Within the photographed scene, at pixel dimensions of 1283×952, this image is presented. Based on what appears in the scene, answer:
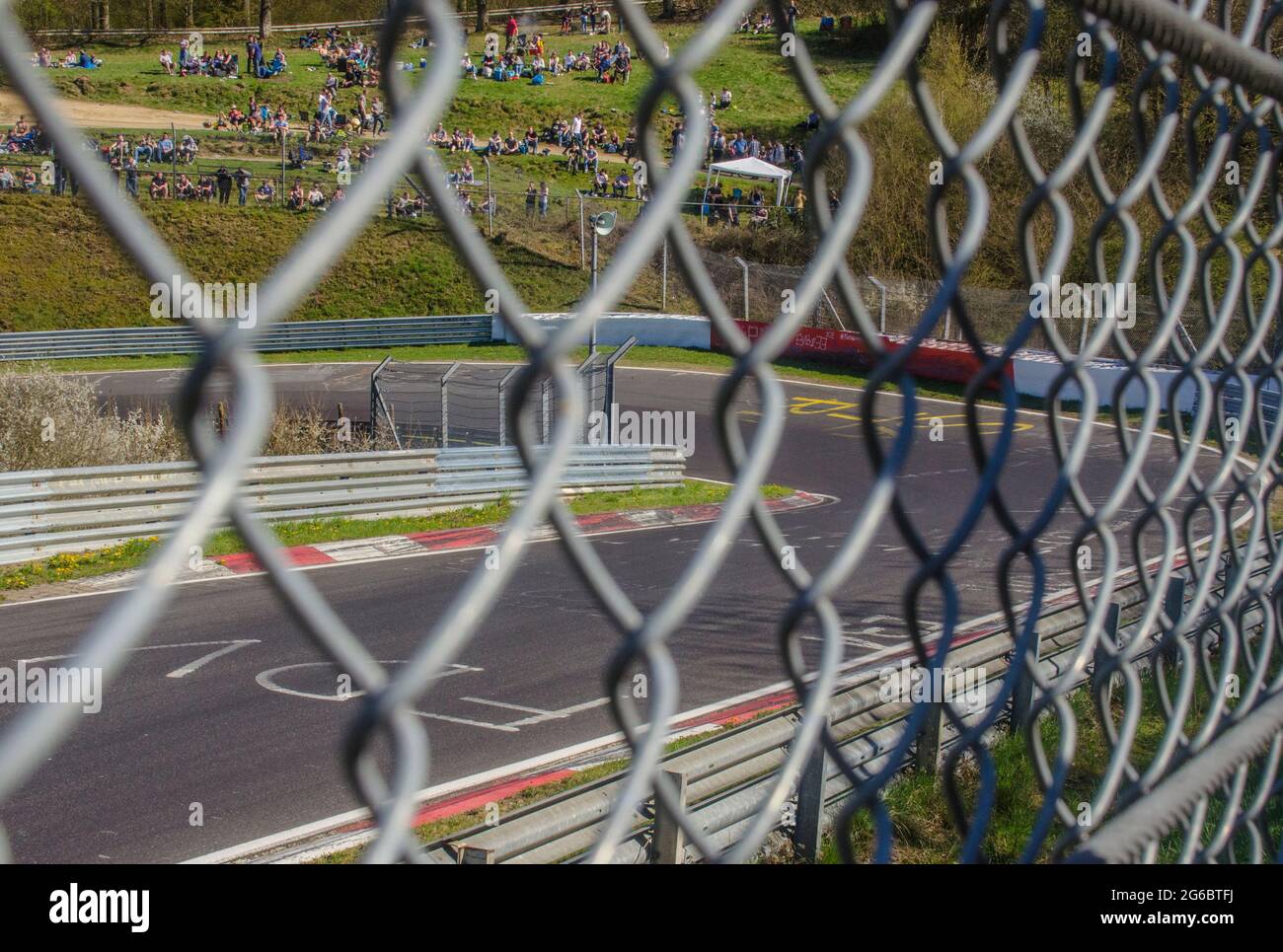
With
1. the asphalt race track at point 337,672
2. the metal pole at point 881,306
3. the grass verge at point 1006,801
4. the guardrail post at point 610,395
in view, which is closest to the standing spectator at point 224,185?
the metal pole at point 881,306

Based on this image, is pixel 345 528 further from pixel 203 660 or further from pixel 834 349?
pixel 834 349

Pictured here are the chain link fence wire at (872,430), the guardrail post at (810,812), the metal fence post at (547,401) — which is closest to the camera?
the chain link fence wire at (872,430)

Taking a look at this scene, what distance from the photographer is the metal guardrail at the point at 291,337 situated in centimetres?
3188

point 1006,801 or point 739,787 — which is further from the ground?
point 739,787

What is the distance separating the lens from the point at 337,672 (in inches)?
336

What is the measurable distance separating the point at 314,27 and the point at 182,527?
6477cm

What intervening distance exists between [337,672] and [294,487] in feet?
21.3

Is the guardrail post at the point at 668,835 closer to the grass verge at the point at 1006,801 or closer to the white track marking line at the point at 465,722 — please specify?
the grass verge at the point at 1006,801

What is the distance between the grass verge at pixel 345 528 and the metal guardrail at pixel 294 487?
6.3 inches

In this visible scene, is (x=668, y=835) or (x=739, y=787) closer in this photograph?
(x=668, y=835)

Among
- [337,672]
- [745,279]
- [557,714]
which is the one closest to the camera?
[557,714]

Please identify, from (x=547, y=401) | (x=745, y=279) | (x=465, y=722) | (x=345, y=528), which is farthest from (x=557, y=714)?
(x=745, y=279)

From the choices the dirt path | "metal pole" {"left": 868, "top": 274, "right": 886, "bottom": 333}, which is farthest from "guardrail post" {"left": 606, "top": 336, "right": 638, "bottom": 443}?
the dirt path
